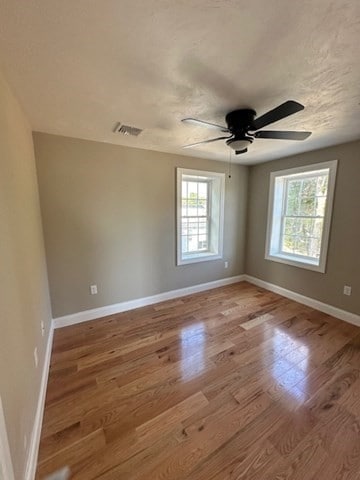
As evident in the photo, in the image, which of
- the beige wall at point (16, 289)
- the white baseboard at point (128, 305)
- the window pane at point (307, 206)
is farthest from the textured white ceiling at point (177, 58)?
the white baseboard at point (128, 305)

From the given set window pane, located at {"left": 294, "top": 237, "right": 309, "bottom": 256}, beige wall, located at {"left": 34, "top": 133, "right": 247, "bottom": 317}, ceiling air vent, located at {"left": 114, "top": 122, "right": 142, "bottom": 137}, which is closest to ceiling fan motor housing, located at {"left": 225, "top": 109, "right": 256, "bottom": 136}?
ceiling air vent, located at {"left": 114, "top": 122, "right": 142, "bottom": 137}

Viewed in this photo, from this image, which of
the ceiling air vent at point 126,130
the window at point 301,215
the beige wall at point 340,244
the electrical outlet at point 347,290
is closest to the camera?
the ceiling air vent at point 126,130

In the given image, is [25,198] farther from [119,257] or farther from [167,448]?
[167,448]

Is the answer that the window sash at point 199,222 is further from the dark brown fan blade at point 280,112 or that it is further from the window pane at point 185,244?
the dark brown fan blade at point 280,112

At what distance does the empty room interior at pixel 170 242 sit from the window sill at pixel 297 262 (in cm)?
3

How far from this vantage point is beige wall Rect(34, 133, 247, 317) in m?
2.43

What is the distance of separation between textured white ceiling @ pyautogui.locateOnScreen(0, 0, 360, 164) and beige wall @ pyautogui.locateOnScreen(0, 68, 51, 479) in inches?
14.3

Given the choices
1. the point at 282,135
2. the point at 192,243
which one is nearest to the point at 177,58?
the point at 282,135

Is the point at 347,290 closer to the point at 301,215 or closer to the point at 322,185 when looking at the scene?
Result: the point at 301,215

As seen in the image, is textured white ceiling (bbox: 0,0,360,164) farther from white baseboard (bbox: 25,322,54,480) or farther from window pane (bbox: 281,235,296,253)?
white baseboard (bbox: 25,322,54,480)

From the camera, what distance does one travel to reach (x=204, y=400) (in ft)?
5.28

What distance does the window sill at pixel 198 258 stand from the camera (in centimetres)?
347

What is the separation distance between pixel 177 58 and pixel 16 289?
167cm

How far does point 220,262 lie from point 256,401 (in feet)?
8.08
